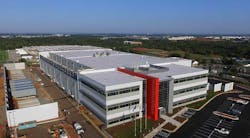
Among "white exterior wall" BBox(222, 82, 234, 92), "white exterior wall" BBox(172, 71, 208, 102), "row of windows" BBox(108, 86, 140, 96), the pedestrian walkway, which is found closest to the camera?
the pedestrian walkway

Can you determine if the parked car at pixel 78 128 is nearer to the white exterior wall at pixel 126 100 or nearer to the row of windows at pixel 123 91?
the white exterior wall at pixel 126 100

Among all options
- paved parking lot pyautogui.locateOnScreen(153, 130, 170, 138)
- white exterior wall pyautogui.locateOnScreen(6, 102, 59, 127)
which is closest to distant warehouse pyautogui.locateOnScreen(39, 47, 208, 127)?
paved parking lot pyautogui.locateOnScreen(153, 130, 170, 138)

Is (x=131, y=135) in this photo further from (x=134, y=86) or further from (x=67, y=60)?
(x=67, y=60)

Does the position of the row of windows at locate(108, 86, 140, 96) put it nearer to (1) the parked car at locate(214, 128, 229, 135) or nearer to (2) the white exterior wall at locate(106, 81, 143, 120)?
(2) the white exterior wall at locate(106, 81, 143, 120)

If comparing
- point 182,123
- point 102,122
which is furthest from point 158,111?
point 102,122

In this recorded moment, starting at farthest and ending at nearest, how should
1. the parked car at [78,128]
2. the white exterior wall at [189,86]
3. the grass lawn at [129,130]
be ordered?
the white exterior wall at [189,86] < the parked car at [78,128] < the grass lawn at [129,130]

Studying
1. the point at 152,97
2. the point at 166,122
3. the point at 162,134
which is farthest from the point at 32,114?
the point at 166,122

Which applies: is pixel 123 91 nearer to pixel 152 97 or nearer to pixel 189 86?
pixel 152 97

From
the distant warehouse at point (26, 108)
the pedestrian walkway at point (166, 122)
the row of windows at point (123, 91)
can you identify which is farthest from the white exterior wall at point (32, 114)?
the pedestrian walkway at point (166, 122)

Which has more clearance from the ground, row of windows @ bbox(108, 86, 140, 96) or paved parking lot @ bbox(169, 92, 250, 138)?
row of windows @ bbox(108, 86, 140, 96)
